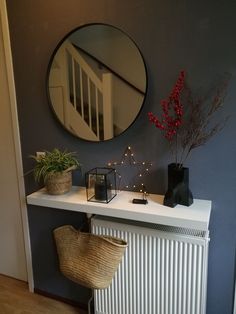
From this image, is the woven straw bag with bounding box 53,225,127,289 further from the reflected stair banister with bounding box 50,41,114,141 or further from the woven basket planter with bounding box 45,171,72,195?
the reflected stair banister with bounding box 50,41,114,141

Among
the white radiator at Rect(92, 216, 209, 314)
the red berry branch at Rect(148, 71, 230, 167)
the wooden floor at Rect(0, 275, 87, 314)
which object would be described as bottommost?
the wooden floor at Rect(0, 275, 87, 314)

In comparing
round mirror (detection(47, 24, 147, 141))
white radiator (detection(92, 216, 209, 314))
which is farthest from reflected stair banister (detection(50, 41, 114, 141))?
white radiator (detection(92, 216, 209, 314))

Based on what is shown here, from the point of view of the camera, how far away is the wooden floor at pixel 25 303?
205 centimetres

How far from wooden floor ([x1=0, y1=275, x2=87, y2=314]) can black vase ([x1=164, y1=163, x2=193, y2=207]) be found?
3.84 feet

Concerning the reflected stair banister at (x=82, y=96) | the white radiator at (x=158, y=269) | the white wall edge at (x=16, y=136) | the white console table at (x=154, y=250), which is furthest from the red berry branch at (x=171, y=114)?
the white wall edge at (x=16, y=136)

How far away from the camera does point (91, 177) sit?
5.54 ft

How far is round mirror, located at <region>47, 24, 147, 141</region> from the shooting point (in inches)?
61.9

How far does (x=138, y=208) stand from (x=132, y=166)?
0.31 meters

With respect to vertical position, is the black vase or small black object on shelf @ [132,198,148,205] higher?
the black vase

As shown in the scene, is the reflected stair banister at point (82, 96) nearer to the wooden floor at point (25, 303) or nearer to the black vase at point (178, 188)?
the black vase at point (178, 188)

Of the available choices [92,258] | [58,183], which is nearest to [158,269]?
[92,258]

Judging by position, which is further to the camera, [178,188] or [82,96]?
[82,96]

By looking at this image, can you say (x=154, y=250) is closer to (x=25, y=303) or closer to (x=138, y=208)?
(x=138, y=208)

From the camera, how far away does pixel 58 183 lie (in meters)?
1.70
